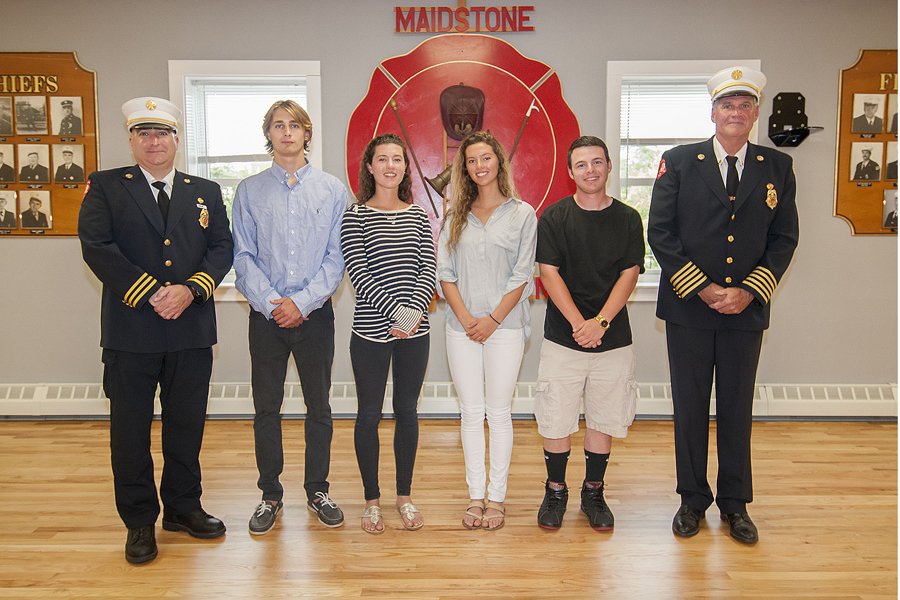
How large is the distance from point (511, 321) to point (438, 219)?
5.61 feet

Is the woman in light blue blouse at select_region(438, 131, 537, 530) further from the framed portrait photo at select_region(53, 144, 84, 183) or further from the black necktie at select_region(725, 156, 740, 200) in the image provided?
the framed portrait photo at select_region(53, 144, 84, 183)

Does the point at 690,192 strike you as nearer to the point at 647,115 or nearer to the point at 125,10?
the point at 647,115

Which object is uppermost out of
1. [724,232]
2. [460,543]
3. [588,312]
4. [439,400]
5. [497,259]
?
[724,232]

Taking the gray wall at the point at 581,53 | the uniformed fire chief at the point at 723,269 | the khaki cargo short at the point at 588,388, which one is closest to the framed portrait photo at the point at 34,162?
the gray wall at the point at 581,53

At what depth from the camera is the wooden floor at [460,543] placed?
1.92 meters

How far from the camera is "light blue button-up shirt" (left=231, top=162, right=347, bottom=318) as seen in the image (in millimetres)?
2264

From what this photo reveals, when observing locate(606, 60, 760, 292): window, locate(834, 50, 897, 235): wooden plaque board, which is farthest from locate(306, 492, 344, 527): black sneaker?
locate(834, 50, 897, 235): wooden plaque board

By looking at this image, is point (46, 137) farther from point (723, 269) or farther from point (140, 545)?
point (723, 269)

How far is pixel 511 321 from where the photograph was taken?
2256mm

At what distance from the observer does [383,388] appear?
2.27m

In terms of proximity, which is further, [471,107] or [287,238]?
[471,107]

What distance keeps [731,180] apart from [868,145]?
234cm

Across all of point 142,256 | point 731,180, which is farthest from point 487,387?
point 142,256

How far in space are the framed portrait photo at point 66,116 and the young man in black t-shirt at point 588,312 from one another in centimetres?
332
